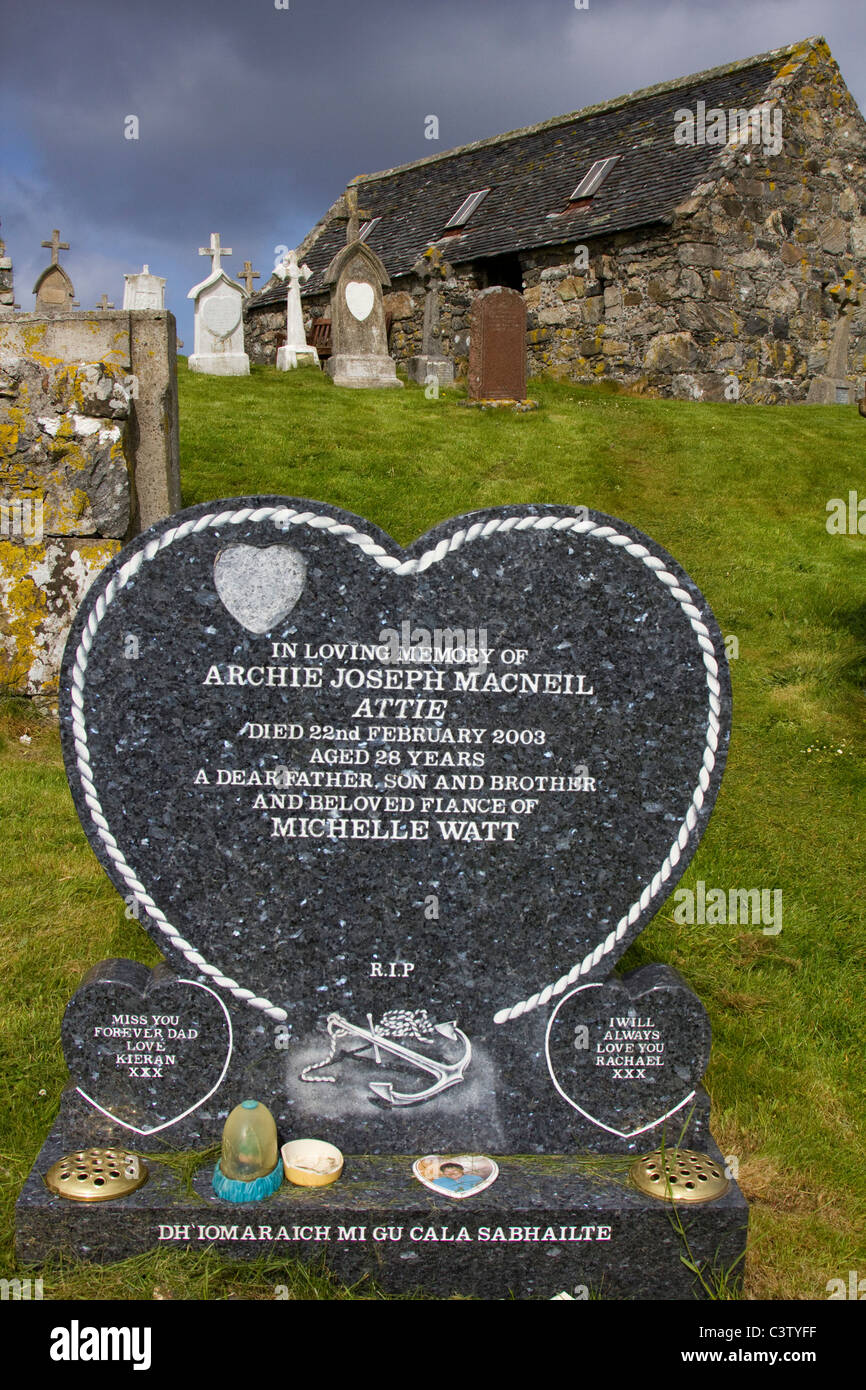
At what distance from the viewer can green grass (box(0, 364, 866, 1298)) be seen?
3023 millimetres

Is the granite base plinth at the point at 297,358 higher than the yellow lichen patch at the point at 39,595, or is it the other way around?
the granite base plinth at the point at 297,358

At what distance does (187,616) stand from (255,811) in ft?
1.84

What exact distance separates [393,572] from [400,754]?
50cm

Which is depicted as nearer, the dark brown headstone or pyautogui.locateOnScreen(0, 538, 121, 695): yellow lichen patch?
pyautogui.locateOnScreen(0, 538, 121, 695): yellow lichen patch

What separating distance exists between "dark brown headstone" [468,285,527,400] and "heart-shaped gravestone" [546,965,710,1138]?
9.73 metres

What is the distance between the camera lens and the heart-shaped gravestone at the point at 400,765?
2.81 m

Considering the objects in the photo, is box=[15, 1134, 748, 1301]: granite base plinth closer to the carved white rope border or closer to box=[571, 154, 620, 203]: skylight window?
the carved white rope border

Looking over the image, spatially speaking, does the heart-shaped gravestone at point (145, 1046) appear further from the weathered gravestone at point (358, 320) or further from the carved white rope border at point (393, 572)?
the weathered gravestone at point (358, 320)

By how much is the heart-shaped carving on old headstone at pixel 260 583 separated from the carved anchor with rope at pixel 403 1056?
114cm

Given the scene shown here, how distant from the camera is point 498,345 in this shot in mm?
11820
